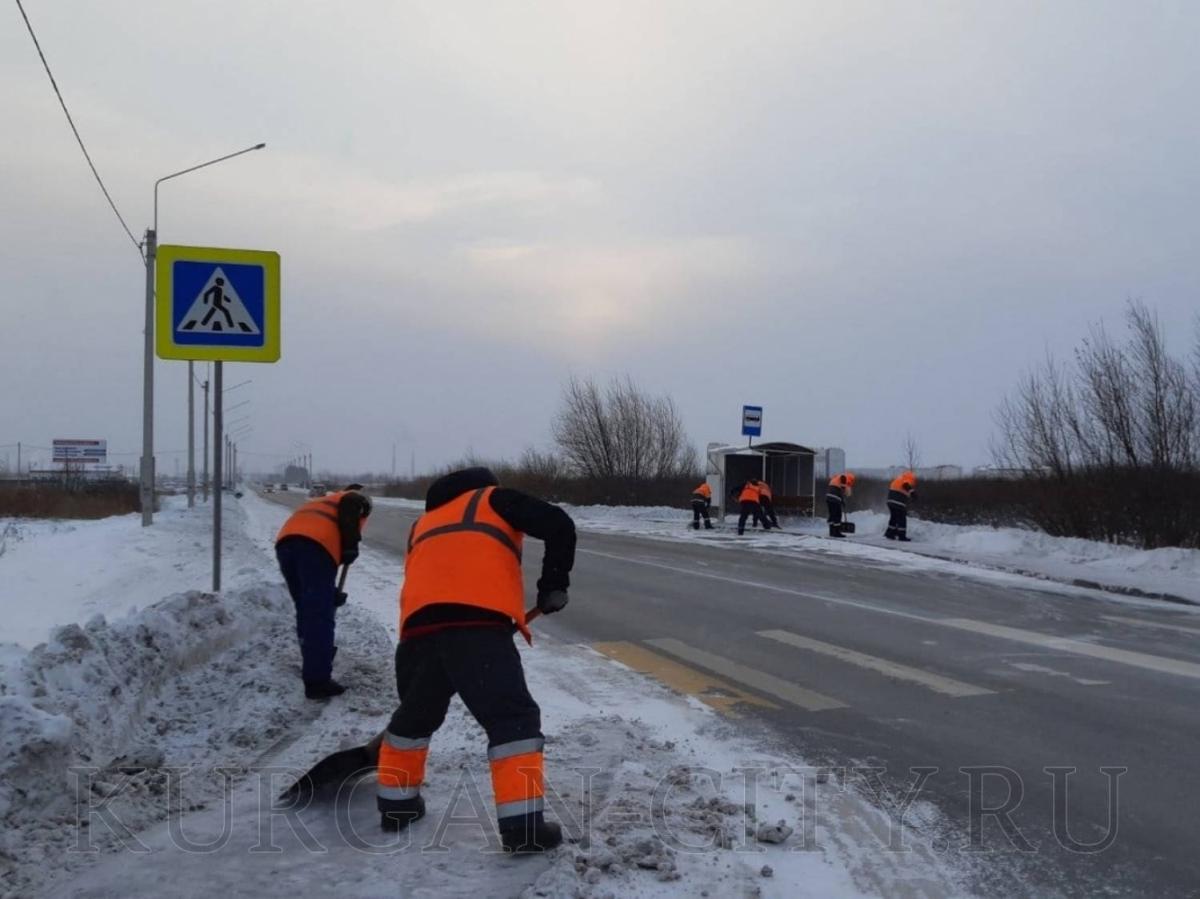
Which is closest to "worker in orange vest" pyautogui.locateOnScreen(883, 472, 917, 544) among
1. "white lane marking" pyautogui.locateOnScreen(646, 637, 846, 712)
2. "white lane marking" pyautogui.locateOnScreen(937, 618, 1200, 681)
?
"white lane marking" pyautogui.locateOnScreen(937, 618, 1200, 681)

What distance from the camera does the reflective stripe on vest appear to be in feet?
21.8

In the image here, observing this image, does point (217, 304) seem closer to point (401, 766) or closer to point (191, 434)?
point (401, 766)

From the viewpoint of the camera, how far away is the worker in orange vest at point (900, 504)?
A: 21500mm

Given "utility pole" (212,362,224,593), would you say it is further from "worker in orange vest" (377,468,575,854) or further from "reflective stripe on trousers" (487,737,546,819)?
"reflective stripe on trousers" (487,737,546,819)

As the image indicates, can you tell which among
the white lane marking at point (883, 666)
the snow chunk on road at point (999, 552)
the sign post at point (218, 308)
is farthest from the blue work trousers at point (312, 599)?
the snow chunk on road at point (999, 552)

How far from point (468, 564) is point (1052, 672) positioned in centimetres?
589

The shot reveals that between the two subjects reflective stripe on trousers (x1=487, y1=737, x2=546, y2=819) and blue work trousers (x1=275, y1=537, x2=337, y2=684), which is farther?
blue work trousers (x1=275, y1=537, x2=337, y2=684)

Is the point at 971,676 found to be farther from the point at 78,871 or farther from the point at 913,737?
the point at 78,871

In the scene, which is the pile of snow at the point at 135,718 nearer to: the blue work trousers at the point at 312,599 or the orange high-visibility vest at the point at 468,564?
the blue work trousers at the point at 312,599

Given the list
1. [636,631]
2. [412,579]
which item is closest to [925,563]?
[636,631]

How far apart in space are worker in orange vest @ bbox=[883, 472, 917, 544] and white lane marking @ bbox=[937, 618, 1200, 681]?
1117 centimetres

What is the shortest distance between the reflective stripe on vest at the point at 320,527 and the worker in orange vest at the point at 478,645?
255 cm

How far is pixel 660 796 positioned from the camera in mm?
4621

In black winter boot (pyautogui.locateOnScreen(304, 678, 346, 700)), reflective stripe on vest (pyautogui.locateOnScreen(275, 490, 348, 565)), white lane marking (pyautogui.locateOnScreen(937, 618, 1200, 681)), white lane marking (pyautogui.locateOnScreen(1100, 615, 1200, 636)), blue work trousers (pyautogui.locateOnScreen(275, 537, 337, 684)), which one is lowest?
white lane marking (pyautogui.locateOnScreen(1100, 615, 1200, 636))
